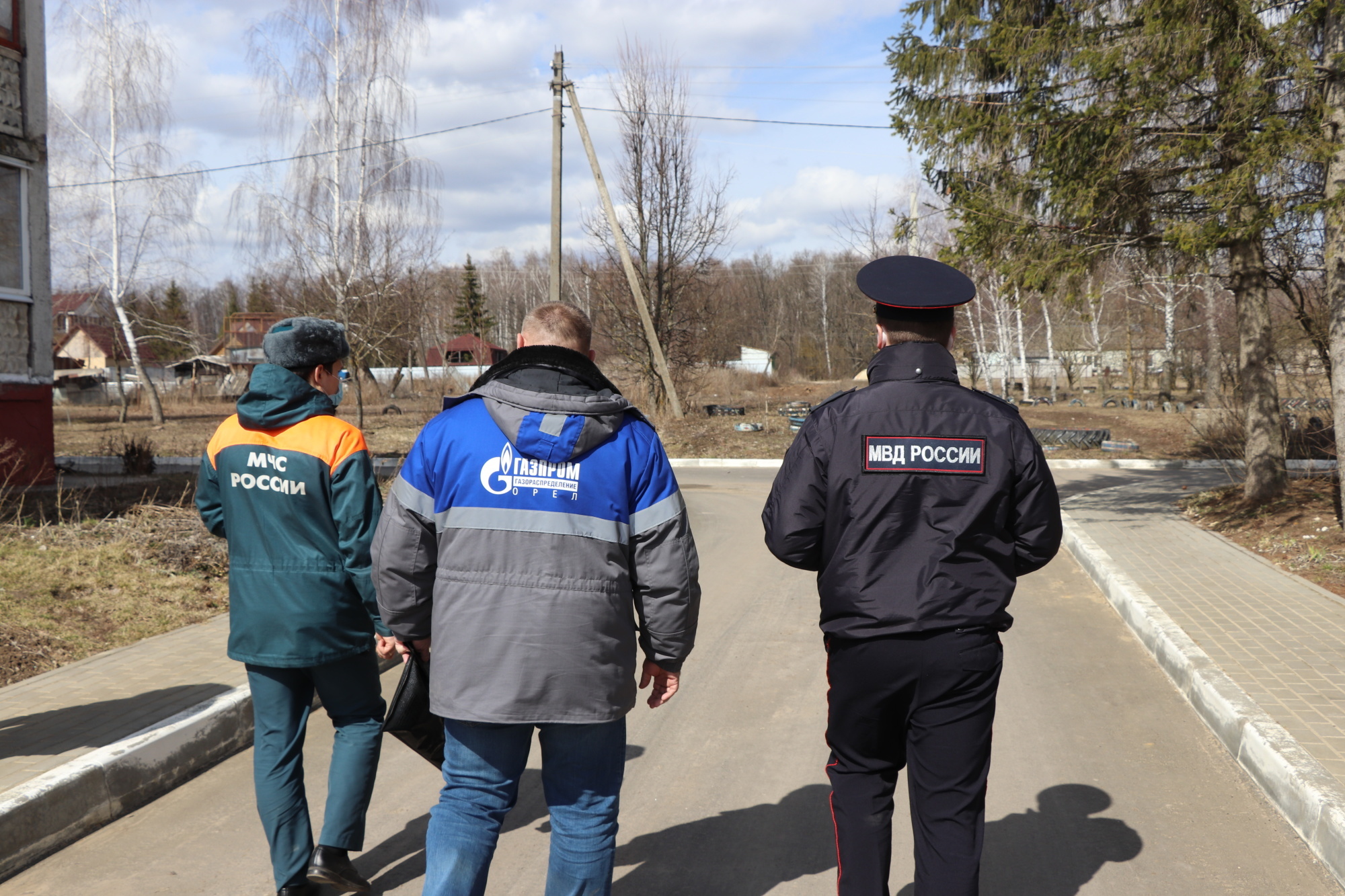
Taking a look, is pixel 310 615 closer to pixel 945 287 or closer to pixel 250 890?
pixel 250 890

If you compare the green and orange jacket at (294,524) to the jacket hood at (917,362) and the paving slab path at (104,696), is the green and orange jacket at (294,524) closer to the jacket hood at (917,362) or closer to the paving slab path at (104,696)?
the paving slab path at (104,696)

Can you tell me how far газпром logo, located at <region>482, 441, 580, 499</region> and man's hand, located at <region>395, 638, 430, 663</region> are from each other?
1.81 ft

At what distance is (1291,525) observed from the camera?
33.2 ft

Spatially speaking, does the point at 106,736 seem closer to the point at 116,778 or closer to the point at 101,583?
the point at 116,778

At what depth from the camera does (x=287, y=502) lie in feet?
10.1

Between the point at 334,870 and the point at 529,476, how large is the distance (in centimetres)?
168

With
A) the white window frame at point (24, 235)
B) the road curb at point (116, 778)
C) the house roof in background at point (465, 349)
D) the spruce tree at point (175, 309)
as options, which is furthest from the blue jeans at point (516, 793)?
the house roof in background at point (465, 349)

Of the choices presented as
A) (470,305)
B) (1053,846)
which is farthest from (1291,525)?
(470,305)

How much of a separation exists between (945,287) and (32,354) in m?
13.2

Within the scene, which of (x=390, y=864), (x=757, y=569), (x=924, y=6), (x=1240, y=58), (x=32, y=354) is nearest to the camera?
(x=390, y=864)

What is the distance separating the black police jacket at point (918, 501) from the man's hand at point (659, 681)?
0.46 metres

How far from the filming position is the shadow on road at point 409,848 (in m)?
3.41

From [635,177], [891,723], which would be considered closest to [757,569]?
[891,723]

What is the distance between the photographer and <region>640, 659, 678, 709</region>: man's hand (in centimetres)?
267
